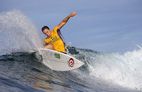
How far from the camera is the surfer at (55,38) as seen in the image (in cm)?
1830

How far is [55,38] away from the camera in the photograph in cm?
1842

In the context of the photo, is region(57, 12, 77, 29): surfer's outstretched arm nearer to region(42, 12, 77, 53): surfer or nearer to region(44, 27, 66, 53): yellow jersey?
region(42, 12, 77, 53): surfer

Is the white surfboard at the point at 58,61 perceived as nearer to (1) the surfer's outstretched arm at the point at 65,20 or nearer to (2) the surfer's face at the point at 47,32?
(2) the surfer's face at the point at 47,32

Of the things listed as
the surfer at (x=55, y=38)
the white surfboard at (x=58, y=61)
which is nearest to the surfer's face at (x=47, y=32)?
the surfer at (x=55, y=38)

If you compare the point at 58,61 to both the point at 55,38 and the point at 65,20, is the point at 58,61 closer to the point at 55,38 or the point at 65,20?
the point at 55,38

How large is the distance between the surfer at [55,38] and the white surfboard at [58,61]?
73 cm

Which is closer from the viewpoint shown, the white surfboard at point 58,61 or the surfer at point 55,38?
the white surfboard at point 58,61

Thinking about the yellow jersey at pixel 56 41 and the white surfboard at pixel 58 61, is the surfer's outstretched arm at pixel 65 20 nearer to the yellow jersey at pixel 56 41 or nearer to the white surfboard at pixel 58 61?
the yellow jersey at pixel 56 41

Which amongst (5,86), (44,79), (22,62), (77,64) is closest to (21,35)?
(22,62)

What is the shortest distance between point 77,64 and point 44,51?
5.51 feet

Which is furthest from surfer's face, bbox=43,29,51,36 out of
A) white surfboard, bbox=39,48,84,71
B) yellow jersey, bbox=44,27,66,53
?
white surfboard, bbox=39,48,84,71

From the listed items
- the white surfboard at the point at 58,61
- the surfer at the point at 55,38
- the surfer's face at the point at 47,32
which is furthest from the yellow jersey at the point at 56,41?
the white surfboard at the point at 58,61

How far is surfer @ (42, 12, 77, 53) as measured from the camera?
18297 millimetres

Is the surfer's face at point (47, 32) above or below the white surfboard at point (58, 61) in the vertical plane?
above
